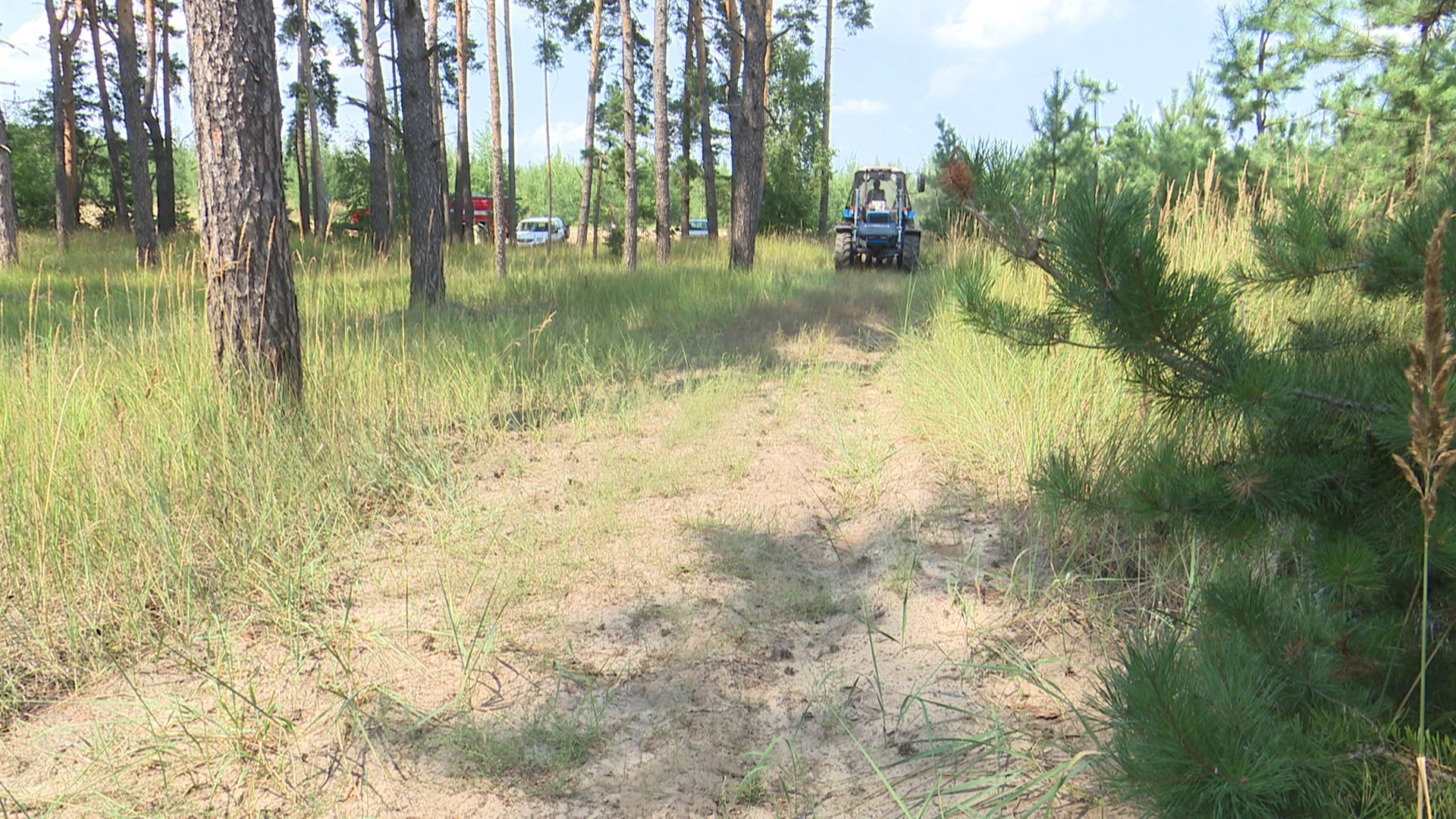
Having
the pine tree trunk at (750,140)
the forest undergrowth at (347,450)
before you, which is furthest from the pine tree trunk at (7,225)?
the pine tree trunk at (750,140)

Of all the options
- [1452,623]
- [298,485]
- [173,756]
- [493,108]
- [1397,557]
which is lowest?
[173,756]

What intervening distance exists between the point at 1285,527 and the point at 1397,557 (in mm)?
665

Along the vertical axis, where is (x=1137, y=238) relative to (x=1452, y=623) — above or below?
above

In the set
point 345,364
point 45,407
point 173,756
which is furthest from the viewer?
point 345,364

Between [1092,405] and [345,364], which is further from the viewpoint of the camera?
[345,364]

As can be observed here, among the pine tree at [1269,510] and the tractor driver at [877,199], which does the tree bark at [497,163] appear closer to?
the tractor driver at [877,199]

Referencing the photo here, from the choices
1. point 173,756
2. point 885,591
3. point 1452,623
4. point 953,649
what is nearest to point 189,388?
point 173,756

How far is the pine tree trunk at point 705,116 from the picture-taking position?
60.3ft

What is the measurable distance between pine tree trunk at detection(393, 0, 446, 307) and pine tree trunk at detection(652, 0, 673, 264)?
398 centimetres

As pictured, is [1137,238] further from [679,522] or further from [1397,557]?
[679,522]

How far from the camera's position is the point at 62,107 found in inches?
594

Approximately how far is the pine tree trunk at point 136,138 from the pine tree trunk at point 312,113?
250 cm

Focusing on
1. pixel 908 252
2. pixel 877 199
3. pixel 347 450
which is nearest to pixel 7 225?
pixel 347 450

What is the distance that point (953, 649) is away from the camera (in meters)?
2.60
